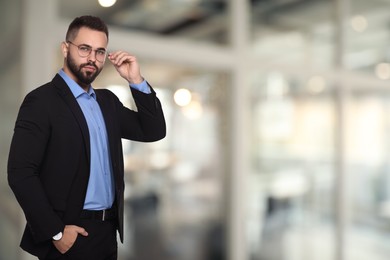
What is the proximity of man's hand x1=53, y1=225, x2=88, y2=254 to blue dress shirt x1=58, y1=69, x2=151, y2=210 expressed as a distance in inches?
0.7

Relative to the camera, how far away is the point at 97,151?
258 millimetres

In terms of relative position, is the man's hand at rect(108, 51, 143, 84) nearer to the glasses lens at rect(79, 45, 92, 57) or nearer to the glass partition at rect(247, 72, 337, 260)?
the glasses lens at rect(79, 45, 92, 57)

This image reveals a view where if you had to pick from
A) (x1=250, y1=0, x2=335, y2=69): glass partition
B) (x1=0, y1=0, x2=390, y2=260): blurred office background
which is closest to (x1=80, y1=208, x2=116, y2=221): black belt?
(x1=0, y1=0, x2=390, y2=260): blurred office background

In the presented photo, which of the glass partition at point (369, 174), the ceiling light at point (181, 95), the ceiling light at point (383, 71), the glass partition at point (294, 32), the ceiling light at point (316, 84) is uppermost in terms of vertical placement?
the glass partition at point (294, 32)

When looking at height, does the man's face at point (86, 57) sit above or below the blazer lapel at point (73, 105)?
above

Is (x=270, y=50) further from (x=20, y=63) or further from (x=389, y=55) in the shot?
(x=20, y=63)

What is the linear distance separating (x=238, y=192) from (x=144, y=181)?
27.5 inches

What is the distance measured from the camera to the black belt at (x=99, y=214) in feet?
0.86

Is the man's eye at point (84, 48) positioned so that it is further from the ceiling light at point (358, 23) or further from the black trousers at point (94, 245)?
the ceiling light at point (358, 23)

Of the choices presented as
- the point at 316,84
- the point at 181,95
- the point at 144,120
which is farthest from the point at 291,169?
the point at 144,120

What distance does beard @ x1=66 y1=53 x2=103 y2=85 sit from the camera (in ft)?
0.81

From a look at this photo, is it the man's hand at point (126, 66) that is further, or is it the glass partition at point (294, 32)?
the glass partition at point (294, 32)

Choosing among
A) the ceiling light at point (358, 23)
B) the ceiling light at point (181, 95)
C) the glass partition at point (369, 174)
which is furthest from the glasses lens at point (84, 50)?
the ceiling light at point (358, 23)

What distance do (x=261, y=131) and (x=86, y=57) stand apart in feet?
10.9
